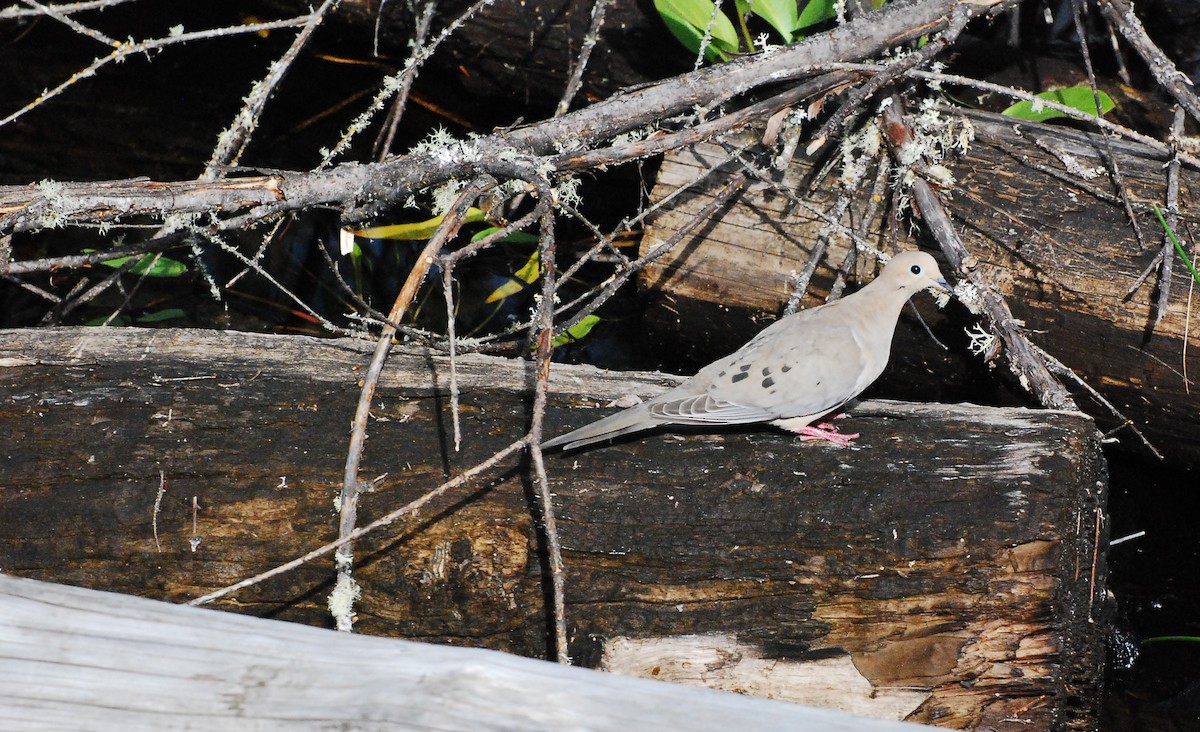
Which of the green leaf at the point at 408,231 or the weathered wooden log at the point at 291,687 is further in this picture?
the green leaf at the point at 408,231

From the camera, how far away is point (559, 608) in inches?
80.2

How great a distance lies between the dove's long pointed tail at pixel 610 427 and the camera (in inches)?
104

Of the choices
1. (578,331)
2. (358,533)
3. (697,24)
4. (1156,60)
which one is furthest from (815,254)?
(358,533)

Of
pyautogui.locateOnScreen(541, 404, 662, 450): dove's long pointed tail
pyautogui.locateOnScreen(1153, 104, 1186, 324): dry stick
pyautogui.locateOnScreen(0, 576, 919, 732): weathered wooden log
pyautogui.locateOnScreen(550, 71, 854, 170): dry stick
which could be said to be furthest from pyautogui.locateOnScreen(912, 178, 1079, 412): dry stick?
pyautogui.locateOnScreen(0, 576, 919, 732): weathered wooden log

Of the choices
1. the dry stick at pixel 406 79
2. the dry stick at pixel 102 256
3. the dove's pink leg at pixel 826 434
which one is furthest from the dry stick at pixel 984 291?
the dry stick at pixel 102 256

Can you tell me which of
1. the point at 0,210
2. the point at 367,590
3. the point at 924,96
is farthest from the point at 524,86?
the point at 367,590

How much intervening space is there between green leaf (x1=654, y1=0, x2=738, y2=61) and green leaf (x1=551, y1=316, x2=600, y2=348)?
131 cm

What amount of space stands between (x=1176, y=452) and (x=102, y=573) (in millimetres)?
3618

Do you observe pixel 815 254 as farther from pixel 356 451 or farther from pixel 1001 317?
pixel 356 451

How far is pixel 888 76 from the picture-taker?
339 centimetres

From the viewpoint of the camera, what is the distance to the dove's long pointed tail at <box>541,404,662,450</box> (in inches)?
104

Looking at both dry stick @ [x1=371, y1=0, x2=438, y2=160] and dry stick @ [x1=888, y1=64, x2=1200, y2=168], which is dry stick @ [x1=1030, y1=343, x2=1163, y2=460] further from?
dry stick @ [x1=371, y1=0, x2=438, y2=160]

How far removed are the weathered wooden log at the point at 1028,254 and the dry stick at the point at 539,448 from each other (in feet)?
4.03

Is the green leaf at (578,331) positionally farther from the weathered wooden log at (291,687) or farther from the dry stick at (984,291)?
the weathered wooden log at (291,687)
